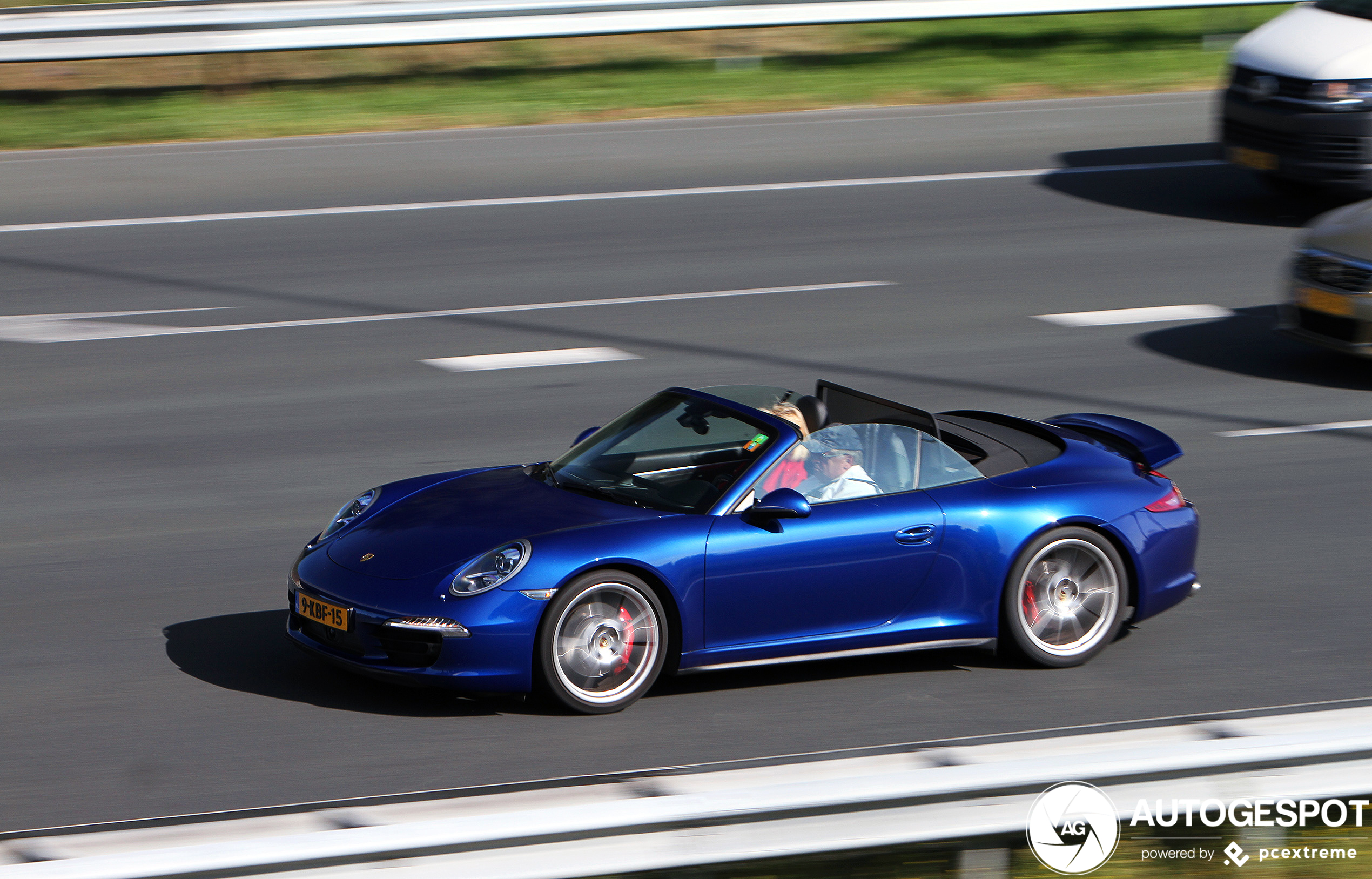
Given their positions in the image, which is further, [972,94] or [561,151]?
[972,94]

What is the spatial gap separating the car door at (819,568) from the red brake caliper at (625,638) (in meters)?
0.29

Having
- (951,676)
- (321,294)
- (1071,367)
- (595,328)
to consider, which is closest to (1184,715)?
(951,676)

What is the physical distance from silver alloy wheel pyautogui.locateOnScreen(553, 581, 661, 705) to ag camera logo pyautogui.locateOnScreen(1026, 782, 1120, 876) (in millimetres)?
2247

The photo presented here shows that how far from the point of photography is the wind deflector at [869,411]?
22.8 ft

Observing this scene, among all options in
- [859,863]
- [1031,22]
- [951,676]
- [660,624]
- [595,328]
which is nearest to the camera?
[859,863]

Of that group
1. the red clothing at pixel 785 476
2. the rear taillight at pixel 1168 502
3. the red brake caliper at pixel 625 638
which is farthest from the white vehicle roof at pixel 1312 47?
the red brake caliper at pixel 625 638

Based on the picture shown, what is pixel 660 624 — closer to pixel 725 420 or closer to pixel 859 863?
pixel 725 420

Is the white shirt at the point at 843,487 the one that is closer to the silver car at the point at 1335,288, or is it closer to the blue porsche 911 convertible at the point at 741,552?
the blue porsche 911 convertible at the point at 741,552

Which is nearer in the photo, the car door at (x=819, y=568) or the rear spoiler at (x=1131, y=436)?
the car door at (x=819, y=568)

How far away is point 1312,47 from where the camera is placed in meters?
14.7

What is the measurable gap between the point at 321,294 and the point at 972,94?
9.42 m

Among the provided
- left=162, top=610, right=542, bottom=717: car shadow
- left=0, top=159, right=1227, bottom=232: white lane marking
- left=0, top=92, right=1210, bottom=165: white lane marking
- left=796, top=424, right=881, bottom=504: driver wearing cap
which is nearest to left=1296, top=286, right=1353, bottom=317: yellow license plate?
left=796, top=424, right=881, bottom=504: driver wearing cap

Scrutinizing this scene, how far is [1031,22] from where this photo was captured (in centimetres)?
2230

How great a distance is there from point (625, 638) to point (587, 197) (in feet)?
32.0
